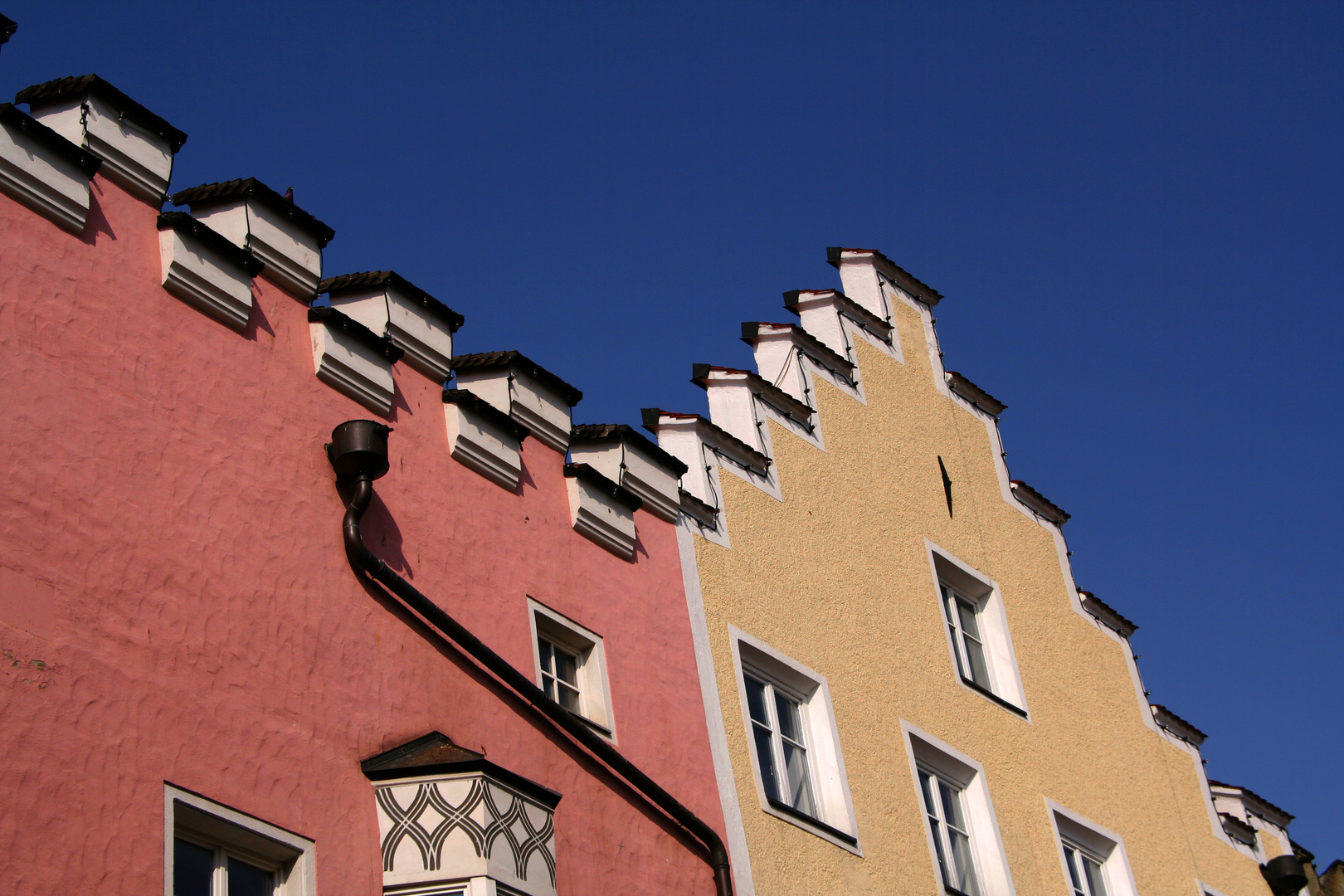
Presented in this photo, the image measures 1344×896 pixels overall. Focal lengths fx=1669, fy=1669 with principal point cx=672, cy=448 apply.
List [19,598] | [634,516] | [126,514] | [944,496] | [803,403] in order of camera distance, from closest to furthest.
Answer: [19,598] < [126,514] < [634,516] < [803,403] < [944,496]

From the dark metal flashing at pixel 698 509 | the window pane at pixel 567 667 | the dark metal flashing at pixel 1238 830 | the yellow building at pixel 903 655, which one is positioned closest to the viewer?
the window pane at pixel 567 667

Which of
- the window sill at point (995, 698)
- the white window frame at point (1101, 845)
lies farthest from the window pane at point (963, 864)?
the window sill at point (995, 698)

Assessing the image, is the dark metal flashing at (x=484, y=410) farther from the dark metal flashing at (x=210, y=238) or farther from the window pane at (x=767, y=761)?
the window pane at (x=767, y=761)

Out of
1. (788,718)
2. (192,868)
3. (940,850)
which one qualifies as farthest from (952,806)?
(192,868)

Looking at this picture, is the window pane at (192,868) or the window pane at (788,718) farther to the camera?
the window pane at (788,718)

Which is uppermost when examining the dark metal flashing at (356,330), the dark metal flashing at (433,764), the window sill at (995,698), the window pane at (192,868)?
the dark metal flashing at (356,330)

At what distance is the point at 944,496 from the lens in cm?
1611

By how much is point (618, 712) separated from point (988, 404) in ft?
28.1

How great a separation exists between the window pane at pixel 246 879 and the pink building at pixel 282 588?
1 centimetres

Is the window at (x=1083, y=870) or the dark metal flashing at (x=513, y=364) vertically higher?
the dark metal flashing at (x=513, y=364)

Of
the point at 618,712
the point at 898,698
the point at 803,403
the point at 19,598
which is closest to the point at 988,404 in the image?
the point at 803,403

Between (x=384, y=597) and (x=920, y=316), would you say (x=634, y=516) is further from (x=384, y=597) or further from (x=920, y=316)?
(x=920, y=316)

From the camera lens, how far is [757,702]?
488 inches

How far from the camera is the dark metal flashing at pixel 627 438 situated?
1221cm
